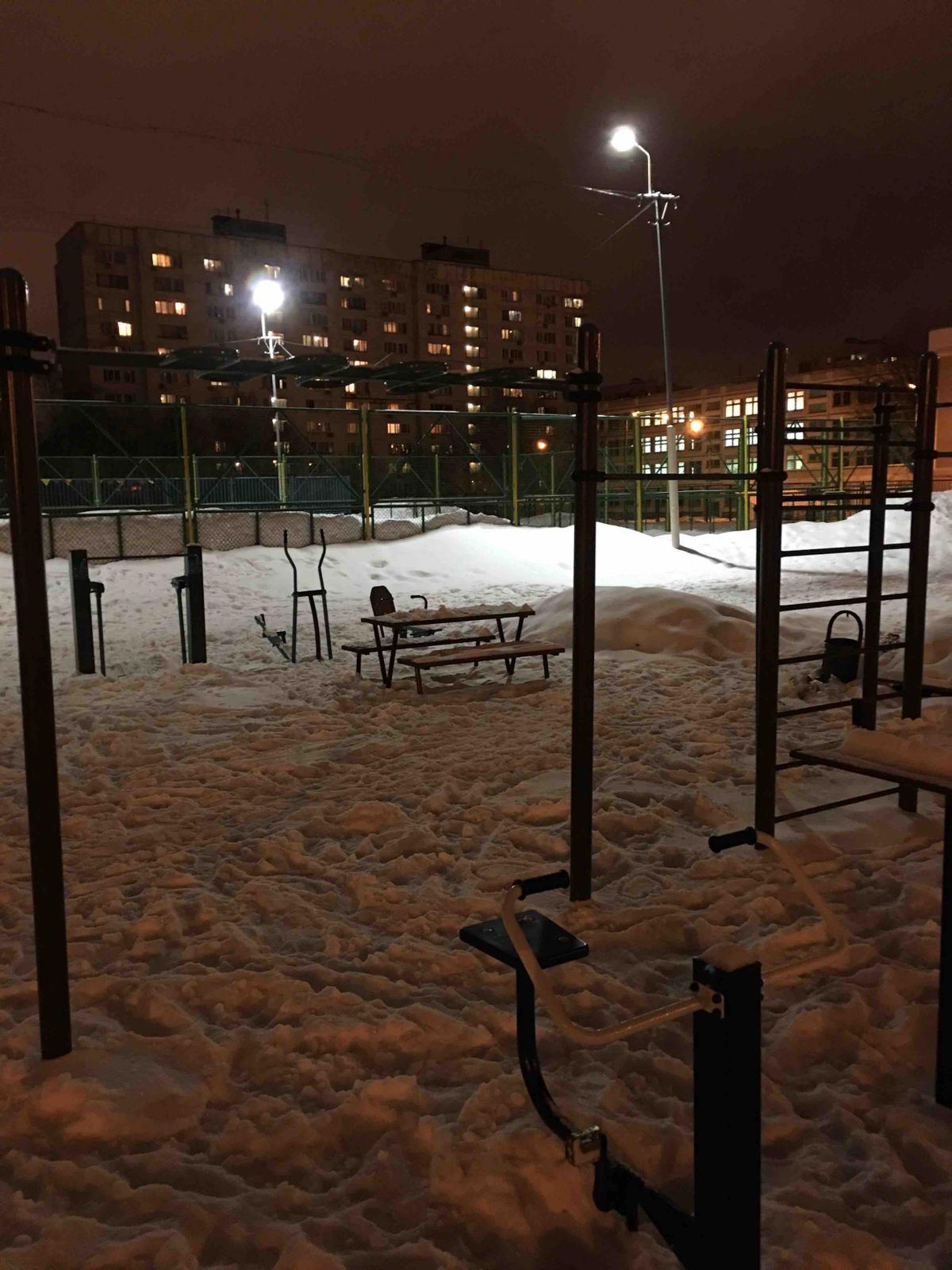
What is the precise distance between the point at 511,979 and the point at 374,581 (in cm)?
1273

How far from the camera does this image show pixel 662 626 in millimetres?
9664

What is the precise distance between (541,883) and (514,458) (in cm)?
1853

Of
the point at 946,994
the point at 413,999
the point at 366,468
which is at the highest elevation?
the point at 366,468

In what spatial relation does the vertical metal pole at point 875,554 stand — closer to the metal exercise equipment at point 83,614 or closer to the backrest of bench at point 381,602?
the backrest of bench at point 381,602

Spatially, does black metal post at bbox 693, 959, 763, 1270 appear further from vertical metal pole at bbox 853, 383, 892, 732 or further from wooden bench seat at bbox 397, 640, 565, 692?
wooden bench seat at bbox 397, 640, 565, 692

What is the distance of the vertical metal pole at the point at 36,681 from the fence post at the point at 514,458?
58.0ft

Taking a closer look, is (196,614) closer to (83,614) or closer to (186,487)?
A: (83,614)

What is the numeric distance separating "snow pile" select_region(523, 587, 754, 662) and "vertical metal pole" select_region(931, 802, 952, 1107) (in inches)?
255

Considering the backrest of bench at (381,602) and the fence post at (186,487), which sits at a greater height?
the fence post at (186,487)

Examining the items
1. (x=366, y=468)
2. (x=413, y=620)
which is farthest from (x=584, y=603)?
(x=366, y=468)

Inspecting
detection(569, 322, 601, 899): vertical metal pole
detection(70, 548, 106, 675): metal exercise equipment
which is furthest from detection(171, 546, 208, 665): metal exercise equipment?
detection(569, 322, 601, 899): vertical metal pole

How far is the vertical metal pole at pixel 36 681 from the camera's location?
2.53 metres

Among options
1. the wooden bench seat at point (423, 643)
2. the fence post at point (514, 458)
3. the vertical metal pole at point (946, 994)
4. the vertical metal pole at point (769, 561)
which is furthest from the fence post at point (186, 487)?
the vertical metal pole at point (946, 994)

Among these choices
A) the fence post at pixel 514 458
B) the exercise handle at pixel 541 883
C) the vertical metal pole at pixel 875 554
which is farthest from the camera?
the fence post at pixel 514 458
